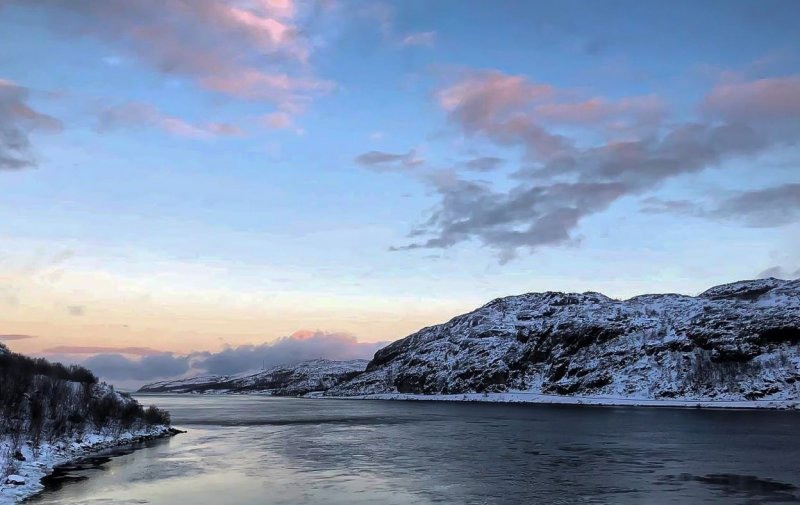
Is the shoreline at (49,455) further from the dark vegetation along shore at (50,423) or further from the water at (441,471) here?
the water at (441,471)

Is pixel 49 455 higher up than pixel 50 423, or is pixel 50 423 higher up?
pixel 50 423

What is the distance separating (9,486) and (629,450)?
52271 mm

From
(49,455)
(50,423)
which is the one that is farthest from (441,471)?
(50,423)

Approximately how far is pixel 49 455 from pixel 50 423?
1060cm

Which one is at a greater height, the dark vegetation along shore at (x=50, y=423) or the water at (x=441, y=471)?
the dark vegetation along shore at (x=50, y=423)

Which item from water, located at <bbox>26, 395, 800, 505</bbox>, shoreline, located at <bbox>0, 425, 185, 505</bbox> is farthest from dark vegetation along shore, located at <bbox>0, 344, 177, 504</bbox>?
water, located at <bbox>26, 395, 800, 505</bbox>

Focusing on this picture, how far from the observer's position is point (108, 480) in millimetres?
39781

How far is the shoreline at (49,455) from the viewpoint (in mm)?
34219

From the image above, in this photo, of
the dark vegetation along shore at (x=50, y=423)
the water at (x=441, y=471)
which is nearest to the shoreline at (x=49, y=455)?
the dark vegetation along shore at (x=50, y=423)

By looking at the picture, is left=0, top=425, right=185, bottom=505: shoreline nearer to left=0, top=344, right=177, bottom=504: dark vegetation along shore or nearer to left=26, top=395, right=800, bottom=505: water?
left=0, top=344, right=177, bottom=504: dark vegetation along shore

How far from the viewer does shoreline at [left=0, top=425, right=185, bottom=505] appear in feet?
112

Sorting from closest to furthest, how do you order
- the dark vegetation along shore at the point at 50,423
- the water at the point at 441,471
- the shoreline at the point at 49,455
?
1. the water at the point at 441,471
2. the shoreline at the point at 49,455
3. the dark vegetation along shore at the point at 50,423

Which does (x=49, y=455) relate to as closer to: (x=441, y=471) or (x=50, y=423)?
(x=50, y=423)

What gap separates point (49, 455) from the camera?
156 ft
